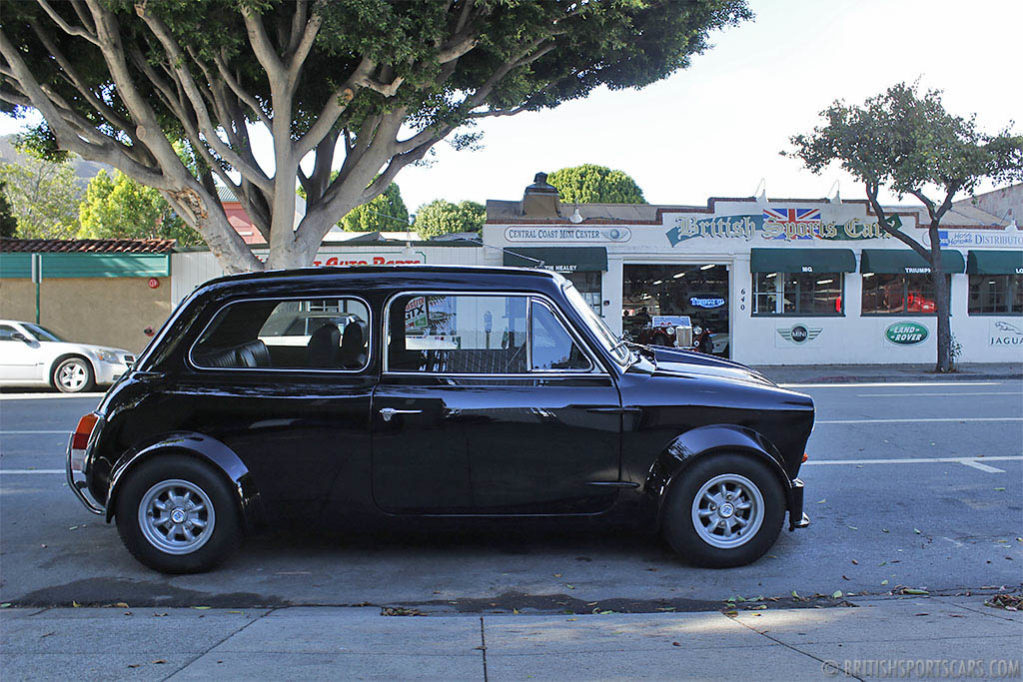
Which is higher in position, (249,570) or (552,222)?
(552,222)

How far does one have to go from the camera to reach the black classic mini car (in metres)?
4.53

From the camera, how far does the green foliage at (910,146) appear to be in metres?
18.1

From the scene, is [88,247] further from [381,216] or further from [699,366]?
[381,216]

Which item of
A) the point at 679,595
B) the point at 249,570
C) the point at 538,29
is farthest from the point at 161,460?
the point at 538,29

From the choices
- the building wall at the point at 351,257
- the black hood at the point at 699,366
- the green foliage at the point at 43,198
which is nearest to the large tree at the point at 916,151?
the building wall at the point at 351,257

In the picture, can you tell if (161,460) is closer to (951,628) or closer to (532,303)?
(532,303)

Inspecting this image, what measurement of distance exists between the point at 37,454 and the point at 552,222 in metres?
15.2

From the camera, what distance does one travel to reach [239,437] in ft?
15.0

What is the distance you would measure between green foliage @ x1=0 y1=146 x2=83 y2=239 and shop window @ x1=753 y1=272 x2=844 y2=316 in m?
33.2


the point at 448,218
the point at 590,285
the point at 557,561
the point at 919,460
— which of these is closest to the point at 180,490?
the point at 557,561

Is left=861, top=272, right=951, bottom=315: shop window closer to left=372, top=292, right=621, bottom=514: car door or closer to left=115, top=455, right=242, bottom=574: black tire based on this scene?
left=372, top=292, right=621, bottom=514: car door

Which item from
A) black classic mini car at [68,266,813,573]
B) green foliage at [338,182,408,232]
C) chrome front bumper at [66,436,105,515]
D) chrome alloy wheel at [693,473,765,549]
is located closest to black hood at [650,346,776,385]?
black classic mini car at [68,266,813,573]

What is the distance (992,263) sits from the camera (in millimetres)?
21906

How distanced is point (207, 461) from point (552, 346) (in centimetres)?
214
